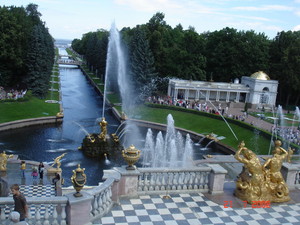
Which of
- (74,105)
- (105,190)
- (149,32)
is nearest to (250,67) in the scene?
(149,32)

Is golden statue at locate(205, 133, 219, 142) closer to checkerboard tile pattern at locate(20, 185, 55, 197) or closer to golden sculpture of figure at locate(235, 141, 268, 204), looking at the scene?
checkerboard tile pattern at locate(20, 185, 55, 197)

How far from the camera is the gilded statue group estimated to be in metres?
13.8

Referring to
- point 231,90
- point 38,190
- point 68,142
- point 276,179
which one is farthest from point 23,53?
point 276,179

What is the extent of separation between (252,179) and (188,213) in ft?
10.1

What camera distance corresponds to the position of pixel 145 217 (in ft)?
39.8

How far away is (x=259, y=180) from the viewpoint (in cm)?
1379

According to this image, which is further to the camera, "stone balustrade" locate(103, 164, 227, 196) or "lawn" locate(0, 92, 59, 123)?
"lawn" locate(0, 92, 59, 123)

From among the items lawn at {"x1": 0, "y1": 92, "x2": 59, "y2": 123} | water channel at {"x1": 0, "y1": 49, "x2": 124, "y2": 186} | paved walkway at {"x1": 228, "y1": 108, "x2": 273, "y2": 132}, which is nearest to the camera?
water channel at {"x1": 0, "y1": 49, "x2": 124, "y2": 186}

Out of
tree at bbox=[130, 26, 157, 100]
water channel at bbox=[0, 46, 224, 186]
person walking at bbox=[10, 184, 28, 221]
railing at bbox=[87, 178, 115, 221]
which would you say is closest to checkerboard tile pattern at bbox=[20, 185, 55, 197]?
water channel at bbox=[0, 46, 224, 186]

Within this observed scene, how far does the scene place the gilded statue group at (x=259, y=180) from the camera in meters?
13.8

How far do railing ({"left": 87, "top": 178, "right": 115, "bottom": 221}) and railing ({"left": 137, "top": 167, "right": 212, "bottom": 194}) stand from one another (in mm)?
1841

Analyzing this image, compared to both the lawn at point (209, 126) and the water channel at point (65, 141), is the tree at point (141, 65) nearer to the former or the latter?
the lawn at point (209, 126)

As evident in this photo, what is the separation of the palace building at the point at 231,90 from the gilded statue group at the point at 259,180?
46611mm

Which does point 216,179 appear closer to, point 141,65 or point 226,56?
point 141,65
